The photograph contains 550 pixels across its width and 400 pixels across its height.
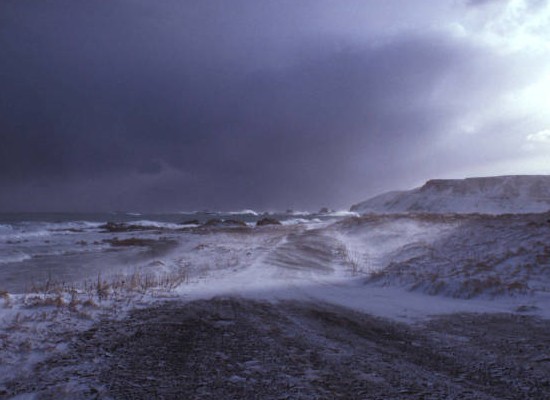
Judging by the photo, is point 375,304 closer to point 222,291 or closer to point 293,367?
point 222,291

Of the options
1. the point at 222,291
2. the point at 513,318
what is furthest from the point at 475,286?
the point at 222,291

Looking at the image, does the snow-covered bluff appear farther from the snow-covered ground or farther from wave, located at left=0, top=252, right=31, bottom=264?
wave, located at left=0, top=252, right=31, bottom=264

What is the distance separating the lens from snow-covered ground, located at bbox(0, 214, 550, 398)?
4.26 meters

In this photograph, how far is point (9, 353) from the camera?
3.45 meters

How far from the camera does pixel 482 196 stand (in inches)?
2936

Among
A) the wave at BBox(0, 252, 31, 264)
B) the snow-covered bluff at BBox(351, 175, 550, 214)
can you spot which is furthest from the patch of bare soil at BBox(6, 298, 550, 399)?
the snow-covered bluff at BBox(351, 175, 550, 214)

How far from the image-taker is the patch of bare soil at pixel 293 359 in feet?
9.55

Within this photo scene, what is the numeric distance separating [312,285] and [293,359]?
5.24m

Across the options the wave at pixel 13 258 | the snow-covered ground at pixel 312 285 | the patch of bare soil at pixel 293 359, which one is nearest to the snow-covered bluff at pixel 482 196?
the snow-covered ground at pixel 312 285

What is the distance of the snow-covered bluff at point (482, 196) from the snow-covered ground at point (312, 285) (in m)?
55.2

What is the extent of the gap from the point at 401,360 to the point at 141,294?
4.50 m

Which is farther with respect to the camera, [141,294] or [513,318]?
[141,294]

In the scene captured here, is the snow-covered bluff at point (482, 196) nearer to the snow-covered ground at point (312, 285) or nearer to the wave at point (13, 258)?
the snow-covered ground at point (312, 285)

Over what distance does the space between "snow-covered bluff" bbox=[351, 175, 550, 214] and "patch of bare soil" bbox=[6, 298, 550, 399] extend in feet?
212
